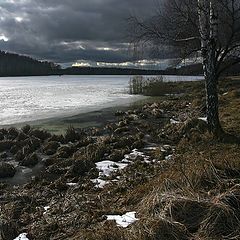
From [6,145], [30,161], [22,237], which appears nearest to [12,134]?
[6,145]

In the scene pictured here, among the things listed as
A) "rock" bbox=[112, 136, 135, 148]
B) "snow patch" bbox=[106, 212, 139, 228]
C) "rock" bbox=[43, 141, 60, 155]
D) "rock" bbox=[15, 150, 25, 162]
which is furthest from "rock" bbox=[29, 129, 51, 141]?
"snow patch" bbox=[106, 212, 139, 228]

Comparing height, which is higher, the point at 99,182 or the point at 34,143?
the point at 99,182

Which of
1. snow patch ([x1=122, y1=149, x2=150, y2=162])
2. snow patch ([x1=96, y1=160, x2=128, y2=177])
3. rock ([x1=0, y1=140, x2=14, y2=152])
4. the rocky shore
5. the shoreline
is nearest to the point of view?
the rocky shore

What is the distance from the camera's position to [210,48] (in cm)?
1137

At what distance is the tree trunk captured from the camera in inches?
439

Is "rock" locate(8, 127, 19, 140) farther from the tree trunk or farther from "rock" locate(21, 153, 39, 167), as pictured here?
the tree trunk

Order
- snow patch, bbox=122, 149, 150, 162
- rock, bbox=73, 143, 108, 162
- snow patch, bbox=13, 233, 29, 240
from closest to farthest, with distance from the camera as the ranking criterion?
snow patch, bbox=13, 233, 29, 240
snow patch, bbox=122, 149, 150, 162
rock, bbox=73, 143, 108, 162

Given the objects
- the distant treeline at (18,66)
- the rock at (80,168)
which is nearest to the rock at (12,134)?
the rock at (80,168)

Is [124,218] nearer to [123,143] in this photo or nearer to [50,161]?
[50,161]

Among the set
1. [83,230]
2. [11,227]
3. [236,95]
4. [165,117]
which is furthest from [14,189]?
[236,95]

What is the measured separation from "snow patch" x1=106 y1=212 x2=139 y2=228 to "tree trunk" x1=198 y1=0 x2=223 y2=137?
20.7 ft

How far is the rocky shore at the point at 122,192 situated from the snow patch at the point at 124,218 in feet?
Answer: 0.05

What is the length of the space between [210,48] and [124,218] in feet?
22.2

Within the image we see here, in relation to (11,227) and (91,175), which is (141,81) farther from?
(11,227)
